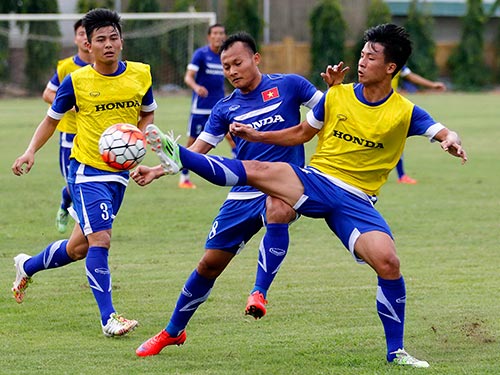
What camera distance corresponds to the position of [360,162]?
6.08 meters

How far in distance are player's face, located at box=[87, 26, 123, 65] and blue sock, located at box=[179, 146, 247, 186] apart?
173 centimetres

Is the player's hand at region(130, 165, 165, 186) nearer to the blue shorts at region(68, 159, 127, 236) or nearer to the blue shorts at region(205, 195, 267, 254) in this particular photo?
the blue shorts at region(205, 195, 267, 254)

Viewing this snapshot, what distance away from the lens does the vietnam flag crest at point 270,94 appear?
22.2 ft

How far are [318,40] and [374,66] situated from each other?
1279 inches

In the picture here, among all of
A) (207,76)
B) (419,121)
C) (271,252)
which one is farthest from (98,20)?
(207,76)

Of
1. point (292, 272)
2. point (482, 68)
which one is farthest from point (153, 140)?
point (482, 68)

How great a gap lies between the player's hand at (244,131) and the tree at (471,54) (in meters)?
34.6

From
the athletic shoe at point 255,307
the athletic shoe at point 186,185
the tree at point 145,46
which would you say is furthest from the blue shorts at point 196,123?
the tree at point 145,46

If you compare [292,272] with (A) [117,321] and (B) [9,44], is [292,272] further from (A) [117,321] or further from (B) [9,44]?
(B) [9,44]

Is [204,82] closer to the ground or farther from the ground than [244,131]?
closer to the ground

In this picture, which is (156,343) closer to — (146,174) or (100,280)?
(100,280)

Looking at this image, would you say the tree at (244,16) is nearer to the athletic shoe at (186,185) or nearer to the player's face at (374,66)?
the athletic shoe at (186,185)

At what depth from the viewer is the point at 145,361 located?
604cm

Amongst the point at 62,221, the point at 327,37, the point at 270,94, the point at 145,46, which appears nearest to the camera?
the point at 270,94
